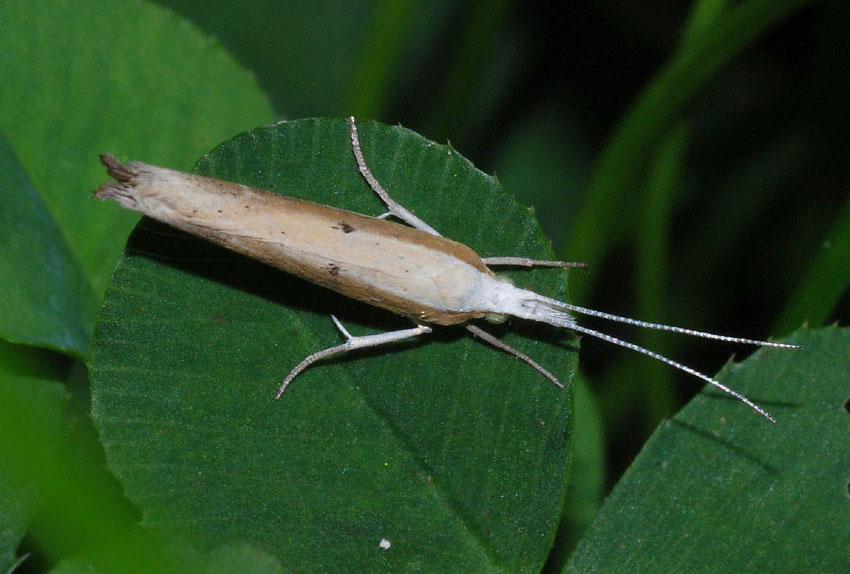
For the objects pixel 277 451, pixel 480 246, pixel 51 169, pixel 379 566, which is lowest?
pixel 379 566

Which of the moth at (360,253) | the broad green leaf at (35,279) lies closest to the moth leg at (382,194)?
the moth at (360,253)

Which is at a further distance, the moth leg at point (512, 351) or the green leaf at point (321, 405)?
the moth leg at point (512, 351)

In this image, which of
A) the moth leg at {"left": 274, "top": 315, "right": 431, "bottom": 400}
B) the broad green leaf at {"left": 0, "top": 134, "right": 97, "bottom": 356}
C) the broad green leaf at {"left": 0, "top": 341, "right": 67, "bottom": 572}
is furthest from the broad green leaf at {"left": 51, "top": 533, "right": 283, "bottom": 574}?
the broad green leaf at {"left": 0, "top": 134, "right": 97, "bottom": 356}

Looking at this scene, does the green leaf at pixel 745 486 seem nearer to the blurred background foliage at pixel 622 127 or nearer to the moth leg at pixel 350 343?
the moth leg at pixel 350 343

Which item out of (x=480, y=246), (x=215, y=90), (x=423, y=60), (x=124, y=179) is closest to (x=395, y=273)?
(x=480, y=246)

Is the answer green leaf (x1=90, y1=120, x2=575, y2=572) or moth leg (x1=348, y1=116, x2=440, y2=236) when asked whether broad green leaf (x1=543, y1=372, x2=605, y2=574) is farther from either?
moth leg (x1=348, y1=116, x2=440, y2=236)

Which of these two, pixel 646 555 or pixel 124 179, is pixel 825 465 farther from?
pixel 124 179
